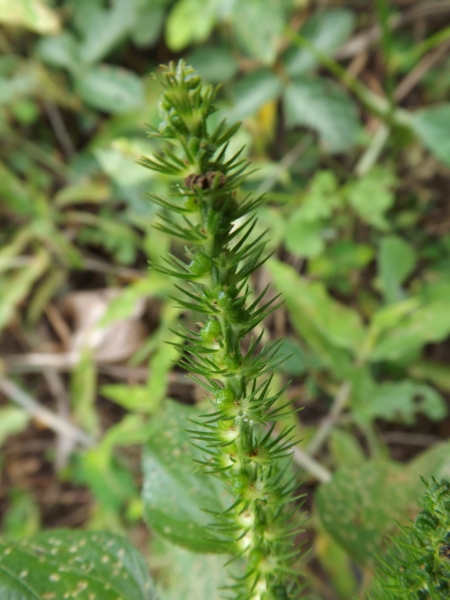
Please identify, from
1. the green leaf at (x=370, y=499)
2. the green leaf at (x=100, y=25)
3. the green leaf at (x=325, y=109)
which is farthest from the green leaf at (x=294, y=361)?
the green leaf at (x=100, y=25)

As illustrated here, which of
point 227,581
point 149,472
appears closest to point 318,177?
point 149,472

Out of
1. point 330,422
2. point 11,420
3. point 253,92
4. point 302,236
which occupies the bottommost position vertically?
point 11,420

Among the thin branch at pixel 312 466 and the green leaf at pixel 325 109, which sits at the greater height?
the green leaf at pixel 325 109

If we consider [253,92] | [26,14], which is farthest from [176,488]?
[26,14]

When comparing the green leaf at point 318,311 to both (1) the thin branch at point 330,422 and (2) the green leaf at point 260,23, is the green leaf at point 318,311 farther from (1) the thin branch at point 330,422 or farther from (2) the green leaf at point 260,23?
(2) the green leaf at point 260,23

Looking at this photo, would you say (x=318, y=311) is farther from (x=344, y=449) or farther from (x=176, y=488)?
(x=176, y=488)

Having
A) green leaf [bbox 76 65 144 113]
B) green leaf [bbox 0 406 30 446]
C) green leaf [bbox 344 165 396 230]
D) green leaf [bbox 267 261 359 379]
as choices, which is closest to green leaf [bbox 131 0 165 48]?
green leaf [bbox 76 65 144 113]

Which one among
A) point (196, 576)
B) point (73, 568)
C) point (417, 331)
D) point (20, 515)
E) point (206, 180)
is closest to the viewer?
point (206, 180)
